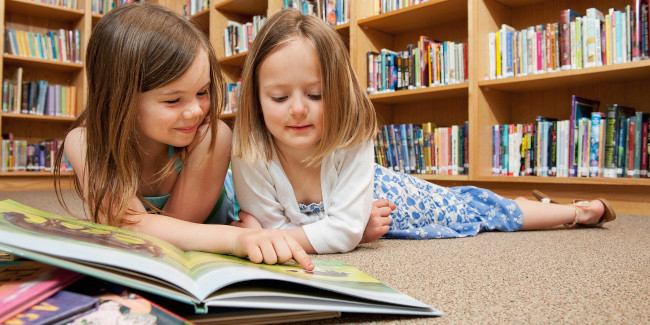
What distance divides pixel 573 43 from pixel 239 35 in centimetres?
218

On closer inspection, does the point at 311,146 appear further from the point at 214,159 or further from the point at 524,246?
the point at 524,246

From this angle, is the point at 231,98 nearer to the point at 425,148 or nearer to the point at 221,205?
the point at 425,148

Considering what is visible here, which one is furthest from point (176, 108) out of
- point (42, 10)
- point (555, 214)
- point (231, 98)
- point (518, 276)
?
point (42, 10)

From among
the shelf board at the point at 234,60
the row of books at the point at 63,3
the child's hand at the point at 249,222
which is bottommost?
the child's hand at the point at 249,222

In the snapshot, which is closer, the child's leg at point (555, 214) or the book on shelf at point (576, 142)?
the child's leg at point (555, 214)

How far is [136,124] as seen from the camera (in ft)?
2.88

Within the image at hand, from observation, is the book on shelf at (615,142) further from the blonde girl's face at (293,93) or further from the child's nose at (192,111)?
the child's nose at (192,111)

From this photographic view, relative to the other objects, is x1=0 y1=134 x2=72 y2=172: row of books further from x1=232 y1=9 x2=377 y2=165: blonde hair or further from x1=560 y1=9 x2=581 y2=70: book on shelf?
x1=560 y1=9 x2=581 y2=70: book on shelf

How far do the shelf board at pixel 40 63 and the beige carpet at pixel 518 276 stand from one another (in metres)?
3.26

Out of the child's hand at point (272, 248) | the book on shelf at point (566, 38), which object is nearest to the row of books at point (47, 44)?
the book on shelf at point (566, 38)

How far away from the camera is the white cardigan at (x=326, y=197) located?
89 cm

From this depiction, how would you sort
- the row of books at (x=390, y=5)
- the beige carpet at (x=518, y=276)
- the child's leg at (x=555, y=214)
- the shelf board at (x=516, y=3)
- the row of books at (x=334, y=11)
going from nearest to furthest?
the beige carpet at (x=518, y=276)
the child's leg at (x=555, y=214)
the shelf board at (x=516, y=3)
the row of books at (x=390, y=5)
the row of books at (x=334, y=11)

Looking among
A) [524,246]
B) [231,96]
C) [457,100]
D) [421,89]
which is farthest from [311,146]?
[231,96]

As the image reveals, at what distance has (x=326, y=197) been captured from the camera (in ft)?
3.14
